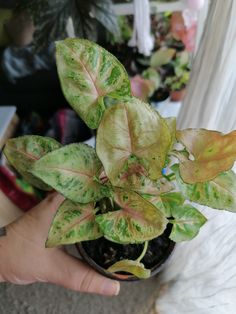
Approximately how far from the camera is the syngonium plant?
44 centimetres

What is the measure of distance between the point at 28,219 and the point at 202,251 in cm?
37

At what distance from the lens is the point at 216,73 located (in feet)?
2.32

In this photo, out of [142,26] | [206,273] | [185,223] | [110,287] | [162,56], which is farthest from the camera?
[162,56]

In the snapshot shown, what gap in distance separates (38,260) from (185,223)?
298 millimetres

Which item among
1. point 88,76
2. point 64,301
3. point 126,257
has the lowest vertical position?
point 64,301

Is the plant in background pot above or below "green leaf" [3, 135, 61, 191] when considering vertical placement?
below

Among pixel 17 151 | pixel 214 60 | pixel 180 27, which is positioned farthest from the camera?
pixel 180 27

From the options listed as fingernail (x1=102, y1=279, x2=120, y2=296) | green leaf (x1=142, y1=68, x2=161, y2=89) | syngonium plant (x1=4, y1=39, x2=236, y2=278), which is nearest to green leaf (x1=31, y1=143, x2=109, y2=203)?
syngonium plant (x1=4, y1=39, x2=236, y2=278)

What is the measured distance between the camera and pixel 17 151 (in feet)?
1.90

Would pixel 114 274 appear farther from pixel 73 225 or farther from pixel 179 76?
pixel 179 76

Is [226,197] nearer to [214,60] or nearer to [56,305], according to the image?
[214,60]

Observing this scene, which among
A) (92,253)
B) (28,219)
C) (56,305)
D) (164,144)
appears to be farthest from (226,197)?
(56,305)

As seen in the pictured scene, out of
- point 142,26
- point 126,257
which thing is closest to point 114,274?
point 126,257

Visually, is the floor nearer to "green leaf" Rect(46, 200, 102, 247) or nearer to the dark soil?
the dark soil
